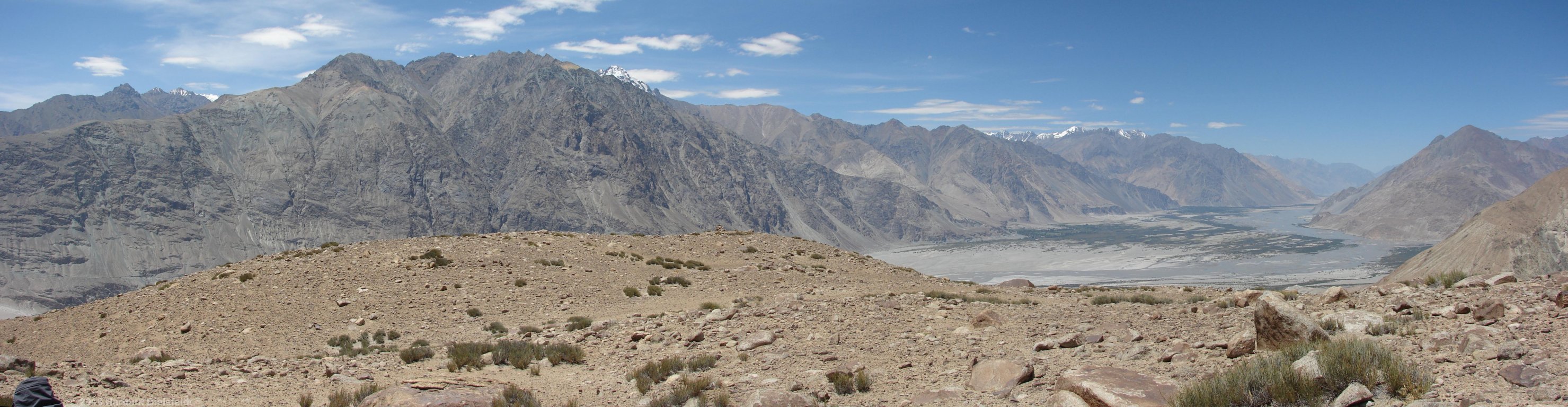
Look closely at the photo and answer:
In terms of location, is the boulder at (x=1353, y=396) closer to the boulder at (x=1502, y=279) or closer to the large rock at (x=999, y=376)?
the large rock at (x=999, y=376)

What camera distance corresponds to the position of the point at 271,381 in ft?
41.2

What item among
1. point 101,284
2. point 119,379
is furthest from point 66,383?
point 101,284

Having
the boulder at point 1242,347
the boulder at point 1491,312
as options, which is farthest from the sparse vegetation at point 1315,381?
the boulder at point 1491,312

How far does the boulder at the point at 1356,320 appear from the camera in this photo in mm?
10820

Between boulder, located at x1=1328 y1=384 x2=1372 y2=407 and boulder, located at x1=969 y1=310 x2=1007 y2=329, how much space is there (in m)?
7.99

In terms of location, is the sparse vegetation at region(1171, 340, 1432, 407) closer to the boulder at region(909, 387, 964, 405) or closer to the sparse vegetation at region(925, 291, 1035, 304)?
the boulder at region(909, 387, 964, 405)

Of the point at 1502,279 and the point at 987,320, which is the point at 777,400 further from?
the point at 1502,279

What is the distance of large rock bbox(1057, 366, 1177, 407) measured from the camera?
27.2ft

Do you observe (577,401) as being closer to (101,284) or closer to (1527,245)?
(1527,245)

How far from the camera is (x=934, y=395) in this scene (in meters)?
10.2

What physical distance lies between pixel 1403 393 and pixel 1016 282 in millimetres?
20250

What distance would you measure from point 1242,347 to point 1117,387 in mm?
2899

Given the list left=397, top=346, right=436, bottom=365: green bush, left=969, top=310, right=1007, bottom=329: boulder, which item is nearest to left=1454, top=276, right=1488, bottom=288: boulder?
left=969, top=310, right=1007, bottom=329: boulder

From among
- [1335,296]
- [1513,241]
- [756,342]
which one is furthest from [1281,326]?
[1513,241]
